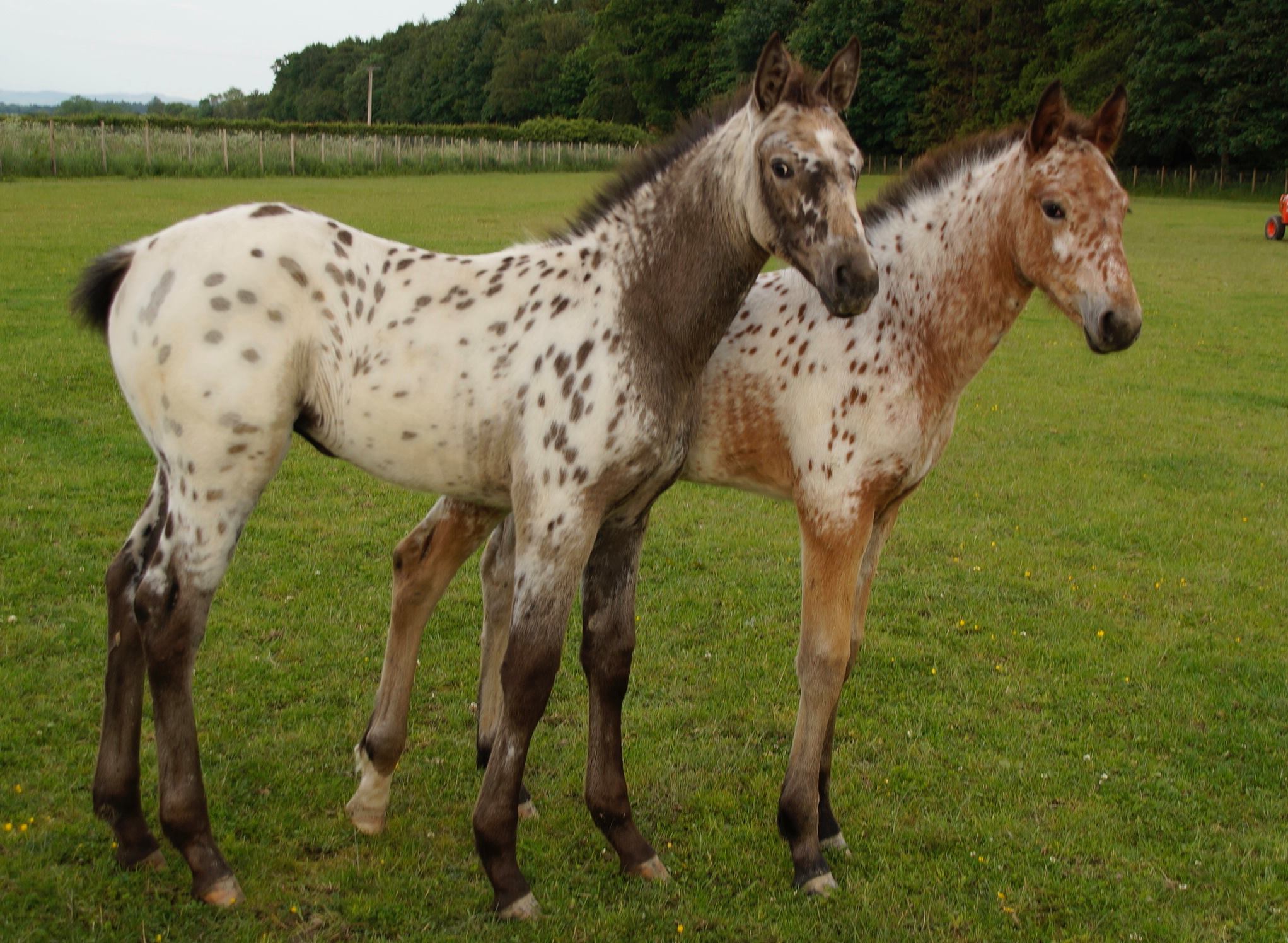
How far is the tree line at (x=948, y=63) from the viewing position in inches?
1743

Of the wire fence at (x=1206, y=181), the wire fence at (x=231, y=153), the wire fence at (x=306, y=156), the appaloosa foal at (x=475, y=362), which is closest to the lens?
the appaloosa foal at (x=475, y=362)

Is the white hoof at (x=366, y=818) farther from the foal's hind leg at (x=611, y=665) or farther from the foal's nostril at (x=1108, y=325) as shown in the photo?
the foal's nostril at (x=1108, y=325)

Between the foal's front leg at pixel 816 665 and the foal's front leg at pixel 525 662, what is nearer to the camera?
the foal's front leg at pixel 525 662

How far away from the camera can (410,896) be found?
3711 mm

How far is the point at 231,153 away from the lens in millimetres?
36156

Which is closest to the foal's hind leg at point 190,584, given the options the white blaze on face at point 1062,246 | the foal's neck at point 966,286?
the foal's neck at point 966,286

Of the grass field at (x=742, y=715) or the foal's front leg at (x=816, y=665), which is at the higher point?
the foal's front leg at (x=816, y=665)

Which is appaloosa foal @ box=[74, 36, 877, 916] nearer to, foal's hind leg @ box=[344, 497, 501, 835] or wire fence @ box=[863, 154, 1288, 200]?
foal's hind leg @ box=[344, 497, 501, 835]

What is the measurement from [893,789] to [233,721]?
2.87 m

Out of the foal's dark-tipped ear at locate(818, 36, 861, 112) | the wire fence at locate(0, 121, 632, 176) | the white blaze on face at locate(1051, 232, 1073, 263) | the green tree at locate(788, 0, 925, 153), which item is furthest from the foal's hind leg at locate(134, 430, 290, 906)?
the green tree at locate(788, 0, 925, 153)

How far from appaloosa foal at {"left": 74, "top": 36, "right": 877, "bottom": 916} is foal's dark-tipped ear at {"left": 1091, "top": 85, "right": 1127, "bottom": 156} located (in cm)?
95

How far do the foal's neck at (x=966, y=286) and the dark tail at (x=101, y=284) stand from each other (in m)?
2.66

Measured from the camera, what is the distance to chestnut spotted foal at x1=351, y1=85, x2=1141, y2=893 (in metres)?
3.70

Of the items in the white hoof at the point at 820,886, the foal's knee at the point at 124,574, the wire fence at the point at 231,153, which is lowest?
the white hoof at the point at 820,886
